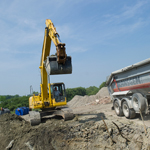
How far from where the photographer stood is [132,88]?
8078 mm

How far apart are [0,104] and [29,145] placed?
35469mm

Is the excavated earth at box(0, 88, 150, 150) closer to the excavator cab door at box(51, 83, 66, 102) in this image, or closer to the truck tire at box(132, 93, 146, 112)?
the truck tire at box(132, 93, 146, 112)

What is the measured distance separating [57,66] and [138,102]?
4093 millimetres

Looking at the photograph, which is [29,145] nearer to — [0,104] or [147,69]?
[147,69]

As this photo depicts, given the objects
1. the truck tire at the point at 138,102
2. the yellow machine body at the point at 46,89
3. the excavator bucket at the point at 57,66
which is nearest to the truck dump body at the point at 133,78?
the truck tire at the point at 138,102

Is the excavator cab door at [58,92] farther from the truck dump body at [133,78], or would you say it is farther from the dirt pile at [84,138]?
the truck dump body at [133,78]

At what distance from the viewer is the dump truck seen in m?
7.09

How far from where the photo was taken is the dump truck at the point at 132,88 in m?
7.09

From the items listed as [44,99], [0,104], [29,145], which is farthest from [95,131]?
[0,104]

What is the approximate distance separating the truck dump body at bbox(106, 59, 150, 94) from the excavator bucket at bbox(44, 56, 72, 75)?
2.87 meters

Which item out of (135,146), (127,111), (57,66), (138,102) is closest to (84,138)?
(135,146)

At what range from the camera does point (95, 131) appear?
20.1 ft

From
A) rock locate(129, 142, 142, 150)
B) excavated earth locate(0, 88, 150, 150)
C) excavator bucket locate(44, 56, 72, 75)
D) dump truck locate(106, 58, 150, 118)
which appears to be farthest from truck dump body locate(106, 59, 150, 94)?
excavator bucket locate(44, 56, 72, 75)

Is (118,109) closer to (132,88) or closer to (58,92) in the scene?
(132,88)
